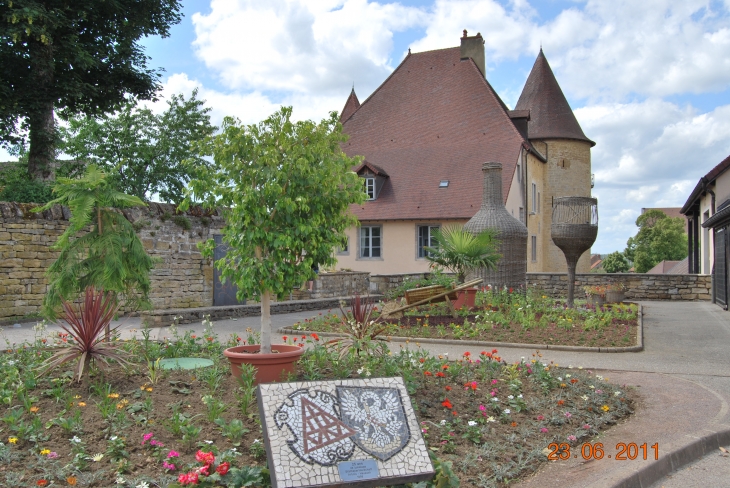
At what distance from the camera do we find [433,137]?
31453 mm

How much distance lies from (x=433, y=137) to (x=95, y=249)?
2515 centimetres

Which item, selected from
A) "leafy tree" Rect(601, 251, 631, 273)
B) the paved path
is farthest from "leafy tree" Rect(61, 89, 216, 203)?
"leafy tree" Rect(601, 251, 631, 273)

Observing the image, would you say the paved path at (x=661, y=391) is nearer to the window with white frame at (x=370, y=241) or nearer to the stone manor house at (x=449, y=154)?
the stone manor house at (x=449, y=154)

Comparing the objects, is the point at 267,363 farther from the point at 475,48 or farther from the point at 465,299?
the point at 475,48

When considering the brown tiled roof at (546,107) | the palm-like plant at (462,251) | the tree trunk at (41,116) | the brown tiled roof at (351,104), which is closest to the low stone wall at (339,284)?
the palm-like plant at (462,251)

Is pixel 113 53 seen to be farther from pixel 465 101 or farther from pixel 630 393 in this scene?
pixel 630 393

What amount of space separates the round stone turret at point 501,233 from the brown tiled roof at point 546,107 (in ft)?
60.0

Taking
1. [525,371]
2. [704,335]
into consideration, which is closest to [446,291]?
[704,335]

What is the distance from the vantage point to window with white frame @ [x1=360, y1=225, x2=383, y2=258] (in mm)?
29562

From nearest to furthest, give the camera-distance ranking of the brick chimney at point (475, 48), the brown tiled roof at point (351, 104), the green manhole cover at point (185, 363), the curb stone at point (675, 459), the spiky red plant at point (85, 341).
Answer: the curb stone at point (675, 459) → the spiky red plant at point (85, 341) → the green manhole cover at point (185, 363) → the brick chimney at point (475, 48) → the brown tiled roof at point (351, 104)

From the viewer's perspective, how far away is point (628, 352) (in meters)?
9.95

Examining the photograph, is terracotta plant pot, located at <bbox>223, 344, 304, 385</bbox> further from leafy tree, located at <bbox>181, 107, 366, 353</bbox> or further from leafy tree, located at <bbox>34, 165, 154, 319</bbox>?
leafy tree, located at <bbox>34, 165, 154, 319</bbox>

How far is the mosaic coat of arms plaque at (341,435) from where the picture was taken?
3.71m

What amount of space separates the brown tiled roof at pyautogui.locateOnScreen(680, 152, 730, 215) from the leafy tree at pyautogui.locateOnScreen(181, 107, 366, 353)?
1651 cm
